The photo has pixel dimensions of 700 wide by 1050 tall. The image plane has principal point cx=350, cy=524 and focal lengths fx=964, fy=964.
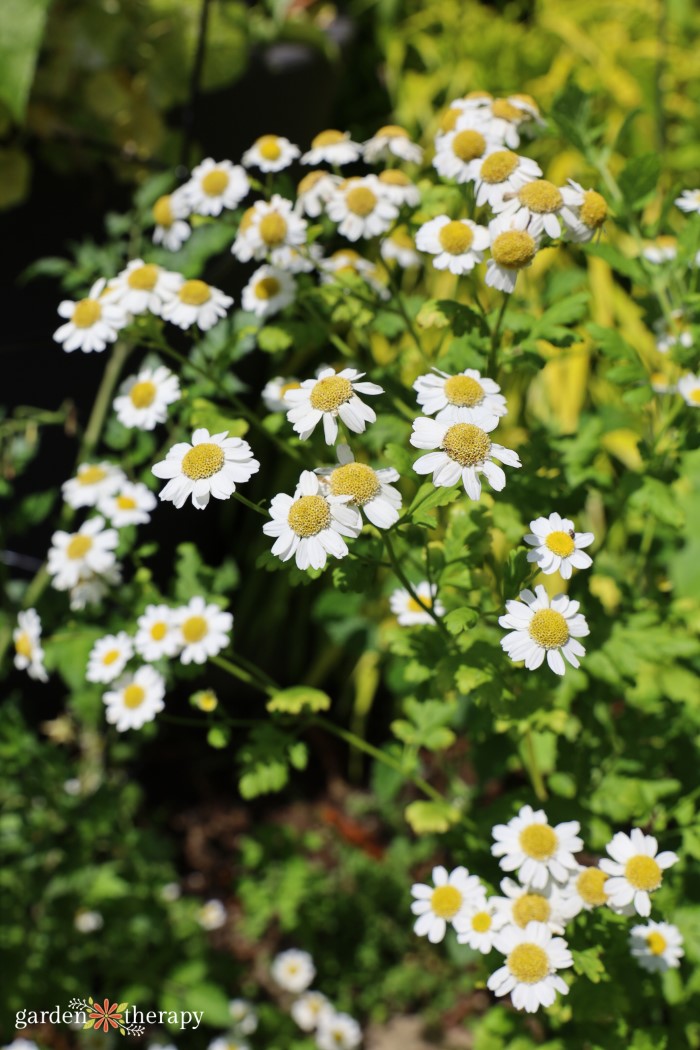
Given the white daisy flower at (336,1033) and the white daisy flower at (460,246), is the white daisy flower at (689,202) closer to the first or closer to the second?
the white daisy flower at (460,246)

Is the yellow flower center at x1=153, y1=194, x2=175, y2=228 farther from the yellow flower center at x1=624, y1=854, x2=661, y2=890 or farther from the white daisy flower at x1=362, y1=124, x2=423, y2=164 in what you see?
the yellow flower center at x1=624, y1=854, x2=661, y2=890

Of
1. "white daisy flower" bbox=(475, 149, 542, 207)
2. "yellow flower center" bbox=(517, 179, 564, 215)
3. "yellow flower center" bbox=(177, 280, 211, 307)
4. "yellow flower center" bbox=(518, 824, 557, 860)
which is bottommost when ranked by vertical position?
"yellow flower center" bbox=(518, 824, 557, 860)

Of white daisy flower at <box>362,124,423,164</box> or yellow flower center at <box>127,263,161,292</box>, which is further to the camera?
white daisy flower at <box>362,124,423,164</box>

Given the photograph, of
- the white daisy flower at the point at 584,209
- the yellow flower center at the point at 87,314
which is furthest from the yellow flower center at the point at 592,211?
the yellow flower center at the point at 87,314

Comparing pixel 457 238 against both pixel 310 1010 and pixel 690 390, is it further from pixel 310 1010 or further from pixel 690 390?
pixel 310 1010

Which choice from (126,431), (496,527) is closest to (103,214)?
(126,431)

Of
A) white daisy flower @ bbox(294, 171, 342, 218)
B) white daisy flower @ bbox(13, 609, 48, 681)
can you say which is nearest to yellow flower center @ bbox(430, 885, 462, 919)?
white daisy flower @ bbox(13, 609, 48, 681)

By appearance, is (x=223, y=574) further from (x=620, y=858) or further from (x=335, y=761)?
(x=335, y=761)
